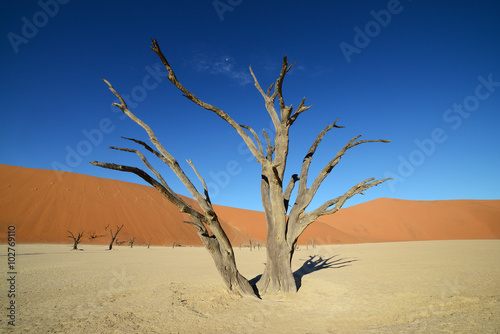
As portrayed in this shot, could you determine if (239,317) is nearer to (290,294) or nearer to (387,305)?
(290,294)

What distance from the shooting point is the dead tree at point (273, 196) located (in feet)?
16.8

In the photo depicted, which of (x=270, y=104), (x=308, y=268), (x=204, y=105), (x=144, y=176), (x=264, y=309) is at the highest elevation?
(x=270, y=104)

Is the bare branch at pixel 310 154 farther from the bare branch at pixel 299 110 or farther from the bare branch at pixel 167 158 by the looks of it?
the bare branch at pixel 167 158

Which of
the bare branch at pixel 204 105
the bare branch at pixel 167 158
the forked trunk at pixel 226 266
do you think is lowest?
the forked trunk at pixel 226 266

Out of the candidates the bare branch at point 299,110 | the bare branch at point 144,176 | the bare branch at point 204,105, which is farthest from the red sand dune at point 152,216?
the bare branch at point 299,110

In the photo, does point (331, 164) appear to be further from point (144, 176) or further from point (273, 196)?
point (144, 176)

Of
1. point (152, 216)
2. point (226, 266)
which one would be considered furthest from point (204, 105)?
point (152, 216)

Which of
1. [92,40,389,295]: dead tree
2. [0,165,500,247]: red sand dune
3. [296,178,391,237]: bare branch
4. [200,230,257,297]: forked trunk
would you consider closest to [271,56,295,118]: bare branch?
[92,40,389,295]: dead tree

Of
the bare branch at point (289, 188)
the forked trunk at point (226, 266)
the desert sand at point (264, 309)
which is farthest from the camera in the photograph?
the bare branch at point (289, 188)

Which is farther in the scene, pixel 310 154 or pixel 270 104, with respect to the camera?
pixel 310 154

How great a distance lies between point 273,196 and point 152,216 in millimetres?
44362

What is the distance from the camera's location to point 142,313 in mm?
4223

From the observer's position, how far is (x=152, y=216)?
4572cm

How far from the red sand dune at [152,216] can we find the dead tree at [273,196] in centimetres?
3555
